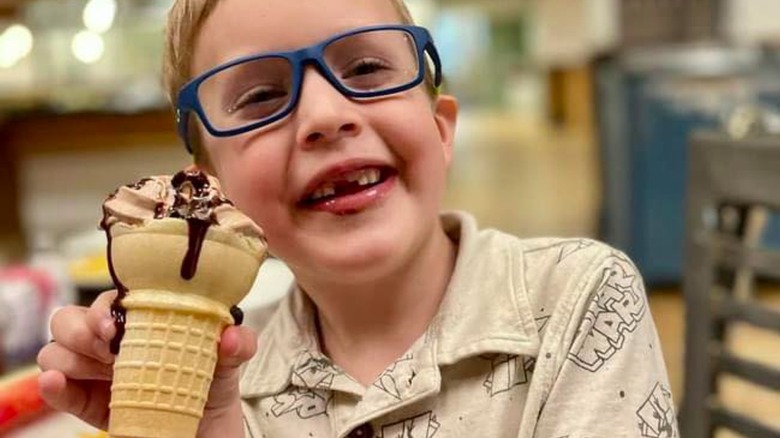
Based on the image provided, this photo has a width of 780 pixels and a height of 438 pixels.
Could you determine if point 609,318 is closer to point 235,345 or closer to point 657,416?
point 657,416

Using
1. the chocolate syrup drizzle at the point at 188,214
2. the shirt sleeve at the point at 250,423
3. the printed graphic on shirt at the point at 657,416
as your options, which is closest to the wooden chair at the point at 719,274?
the printed graphic on shirt at the point at 657,416

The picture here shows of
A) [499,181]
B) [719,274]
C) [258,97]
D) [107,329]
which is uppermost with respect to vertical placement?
[258,97]

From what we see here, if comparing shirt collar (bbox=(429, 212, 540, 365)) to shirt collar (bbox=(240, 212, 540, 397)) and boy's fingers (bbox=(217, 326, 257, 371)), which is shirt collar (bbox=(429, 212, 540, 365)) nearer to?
shirt collar (bbox=(240, 212, 540, 397))

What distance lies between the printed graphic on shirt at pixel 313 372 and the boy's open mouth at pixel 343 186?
0.22 meters

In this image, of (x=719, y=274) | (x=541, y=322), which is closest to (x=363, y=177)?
(x=541, y=322)

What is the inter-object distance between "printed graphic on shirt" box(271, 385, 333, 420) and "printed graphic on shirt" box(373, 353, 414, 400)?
0.08 meters

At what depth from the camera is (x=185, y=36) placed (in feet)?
3.46

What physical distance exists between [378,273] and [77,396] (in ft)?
1.02

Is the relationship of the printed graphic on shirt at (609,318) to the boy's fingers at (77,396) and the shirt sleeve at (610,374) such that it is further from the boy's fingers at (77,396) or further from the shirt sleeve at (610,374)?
the boy's fingers at (77,396)

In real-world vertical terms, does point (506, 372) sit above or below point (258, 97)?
below

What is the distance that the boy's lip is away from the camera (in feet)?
3.02

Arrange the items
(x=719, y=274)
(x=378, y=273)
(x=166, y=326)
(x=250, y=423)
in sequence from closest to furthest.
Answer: (x=166, y=326)
(x=378, y=273)
(x=250, y=423)
(x=719, y=274)

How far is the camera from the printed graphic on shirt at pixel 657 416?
900 millimetres

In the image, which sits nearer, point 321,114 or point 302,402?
point 321,114
